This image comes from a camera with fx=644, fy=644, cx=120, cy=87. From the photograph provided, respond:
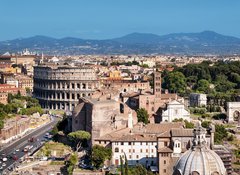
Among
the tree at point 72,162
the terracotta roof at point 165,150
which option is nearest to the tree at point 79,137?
the tree at point 72,162

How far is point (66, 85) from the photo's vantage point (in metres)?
78.0

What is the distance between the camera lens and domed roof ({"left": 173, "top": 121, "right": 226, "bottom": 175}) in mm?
22422

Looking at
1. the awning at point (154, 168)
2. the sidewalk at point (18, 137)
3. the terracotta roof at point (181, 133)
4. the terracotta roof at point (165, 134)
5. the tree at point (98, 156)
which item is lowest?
the sidewalk at point (18, 137)

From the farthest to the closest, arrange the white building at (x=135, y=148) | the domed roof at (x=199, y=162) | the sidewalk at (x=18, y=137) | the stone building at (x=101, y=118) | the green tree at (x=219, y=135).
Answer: the sidewalk at (x=18, y=137), the green tree at (x=219, y=135), the stone building at (x=101, y=118), the white building at (x=135, y=148), the domed roof at (x=199, y=162)

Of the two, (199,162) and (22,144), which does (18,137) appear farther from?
(199,162)

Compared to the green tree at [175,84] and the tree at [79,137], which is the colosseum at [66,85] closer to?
the green tree at [175,84]

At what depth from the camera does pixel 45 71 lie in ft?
266

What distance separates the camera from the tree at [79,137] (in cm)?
4375

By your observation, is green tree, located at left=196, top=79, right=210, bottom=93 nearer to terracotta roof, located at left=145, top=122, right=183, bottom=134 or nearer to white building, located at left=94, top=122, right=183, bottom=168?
terracotta roof, located at left=145, top=122, right=183, bottom=134

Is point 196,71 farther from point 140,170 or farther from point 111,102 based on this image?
point 140,170

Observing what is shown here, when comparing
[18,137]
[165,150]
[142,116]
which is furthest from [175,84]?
[165,150]

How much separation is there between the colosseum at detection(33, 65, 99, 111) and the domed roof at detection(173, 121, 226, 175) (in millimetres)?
52822

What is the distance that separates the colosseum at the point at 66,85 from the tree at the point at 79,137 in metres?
30.8

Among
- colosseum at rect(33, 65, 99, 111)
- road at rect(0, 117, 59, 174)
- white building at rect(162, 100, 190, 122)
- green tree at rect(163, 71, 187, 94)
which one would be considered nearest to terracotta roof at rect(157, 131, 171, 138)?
road at rect(0, 117, 59, 174)
